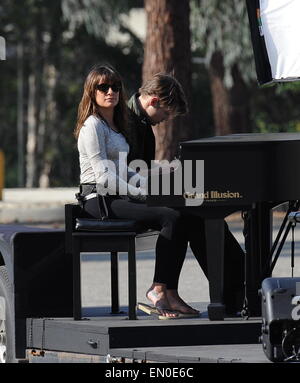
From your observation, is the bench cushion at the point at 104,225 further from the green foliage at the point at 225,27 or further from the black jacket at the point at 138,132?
the green foliage at the point at 225,27

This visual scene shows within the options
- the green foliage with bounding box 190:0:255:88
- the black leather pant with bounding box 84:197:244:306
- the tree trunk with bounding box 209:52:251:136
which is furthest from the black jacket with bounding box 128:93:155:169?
the tree trunk with bounding box 209:52:251:136

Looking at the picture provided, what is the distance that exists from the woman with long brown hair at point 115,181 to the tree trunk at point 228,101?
2440 centimetres

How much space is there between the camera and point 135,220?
25.2ft

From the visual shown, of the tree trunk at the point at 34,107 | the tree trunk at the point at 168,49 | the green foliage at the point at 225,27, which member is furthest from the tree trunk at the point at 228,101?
the tree trunk at the point at 168,49

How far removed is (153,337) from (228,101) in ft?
85.4

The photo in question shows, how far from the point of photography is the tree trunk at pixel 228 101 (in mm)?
32562

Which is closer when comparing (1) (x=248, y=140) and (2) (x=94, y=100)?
(1) (x=248, y=140)

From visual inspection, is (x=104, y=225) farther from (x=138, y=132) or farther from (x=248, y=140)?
(x=248, y=140)

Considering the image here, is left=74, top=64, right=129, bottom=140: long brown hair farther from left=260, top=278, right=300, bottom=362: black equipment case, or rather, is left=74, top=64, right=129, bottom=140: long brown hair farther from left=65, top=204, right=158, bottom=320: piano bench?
left=260, top=278, right=300, bottom=362: black equipment case

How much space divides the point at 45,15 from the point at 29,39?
2.53 m

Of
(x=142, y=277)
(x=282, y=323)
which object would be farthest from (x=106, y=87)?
(x=142, y=277)

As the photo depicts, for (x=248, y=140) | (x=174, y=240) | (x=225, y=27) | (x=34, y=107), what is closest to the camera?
(x=248, y=140)

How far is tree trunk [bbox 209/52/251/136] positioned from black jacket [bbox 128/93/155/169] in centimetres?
2416

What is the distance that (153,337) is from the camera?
7.15m
